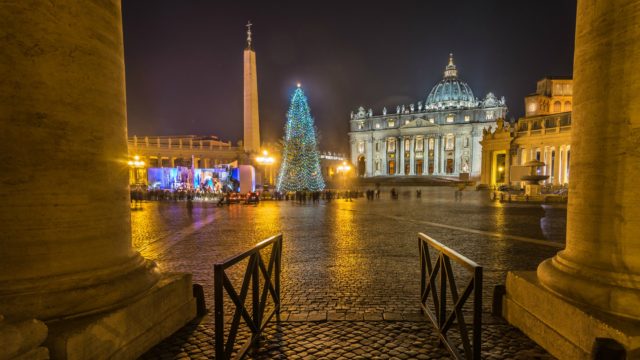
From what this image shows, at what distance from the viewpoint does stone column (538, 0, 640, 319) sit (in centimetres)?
307

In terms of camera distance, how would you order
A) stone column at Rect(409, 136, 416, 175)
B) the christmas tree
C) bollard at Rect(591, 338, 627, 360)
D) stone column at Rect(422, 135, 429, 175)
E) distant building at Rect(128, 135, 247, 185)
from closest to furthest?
bollard at Rect(591, 338, 627, 360) → the christmas tree → distant building at Rect(128, 135, 247, 185) → stone column at Rect(422, 135, 429, 175) → stone column at Rect(409, 136, 416, 175)

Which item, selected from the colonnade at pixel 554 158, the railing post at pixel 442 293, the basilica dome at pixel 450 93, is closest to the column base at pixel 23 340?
the railing post at pixel 442 293

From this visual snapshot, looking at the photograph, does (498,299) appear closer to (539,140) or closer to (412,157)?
(539,140)

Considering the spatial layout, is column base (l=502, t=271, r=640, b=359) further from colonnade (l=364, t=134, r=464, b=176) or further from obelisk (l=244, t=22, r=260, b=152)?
colonnade (l=364, t=134, r=464, b=176)

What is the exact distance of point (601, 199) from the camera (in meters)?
3.28

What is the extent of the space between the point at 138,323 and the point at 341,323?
6.86ft

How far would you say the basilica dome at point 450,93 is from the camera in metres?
111

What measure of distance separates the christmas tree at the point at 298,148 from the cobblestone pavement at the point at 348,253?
14.1m

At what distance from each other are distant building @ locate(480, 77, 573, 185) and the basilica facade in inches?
1104

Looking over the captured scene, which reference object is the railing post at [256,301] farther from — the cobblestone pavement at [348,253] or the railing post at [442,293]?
the railing post at [442,293]

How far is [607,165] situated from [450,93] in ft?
389

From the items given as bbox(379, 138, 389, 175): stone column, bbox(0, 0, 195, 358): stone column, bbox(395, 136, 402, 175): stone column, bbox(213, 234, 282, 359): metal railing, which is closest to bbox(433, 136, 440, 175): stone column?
bbox(395, 136, 402, 175): stone column

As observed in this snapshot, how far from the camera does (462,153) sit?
91.8 m

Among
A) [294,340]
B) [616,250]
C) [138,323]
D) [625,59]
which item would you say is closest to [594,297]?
[616,250]
